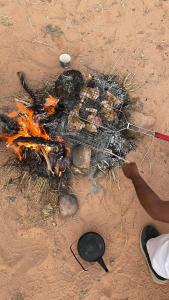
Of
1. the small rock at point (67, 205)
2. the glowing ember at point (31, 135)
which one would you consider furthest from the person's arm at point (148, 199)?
the glowing ember at point (31, 135)

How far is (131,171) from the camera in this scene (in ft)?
16.1

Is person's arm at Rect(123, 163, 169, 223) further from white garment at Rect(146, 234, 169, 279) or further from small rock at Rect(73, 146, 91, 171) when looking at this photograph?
small rock at Rect(73, 146, 91, 171)

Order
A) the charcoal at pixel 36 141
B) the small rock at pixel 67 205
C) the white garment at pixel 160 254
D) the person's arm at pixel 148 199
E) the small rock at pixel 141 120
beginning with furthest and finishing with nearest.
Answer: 1. the small rock at pixel 141 120
2. the small rock at pixel 67 205
3. the charcoal at pixel 36 141
4. the white garment at pixel 160 254
5. the person's arm at pixel 148 199

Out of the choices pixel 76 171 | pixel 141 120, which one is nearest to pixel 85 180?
pixel 76 171

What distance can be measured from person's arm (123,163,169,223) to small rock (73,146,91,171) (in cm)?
50

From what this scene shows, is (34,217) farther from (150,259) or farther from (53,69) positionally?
(53,69)

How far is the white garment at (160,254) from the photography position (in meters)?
4.46

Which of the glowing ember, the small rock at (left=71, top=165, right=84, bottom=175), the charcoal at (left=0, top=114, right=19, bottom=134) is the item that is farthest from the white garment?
the charcoal at (left=0, top=114, right=19, bottom=134)

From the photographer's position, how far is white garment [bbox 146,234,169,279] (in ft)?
14.6

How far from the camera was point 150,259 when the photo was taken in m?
4.82

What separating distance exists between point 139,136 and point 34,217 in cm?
174

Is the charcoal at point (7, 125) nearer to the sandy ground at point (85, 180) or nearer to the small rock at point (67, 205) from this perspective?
the sandy ground at point (85, 180)

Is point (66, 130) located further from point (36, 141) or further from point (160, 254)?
point (160, 254)

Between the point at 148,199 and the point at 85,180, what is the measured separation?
97cm
